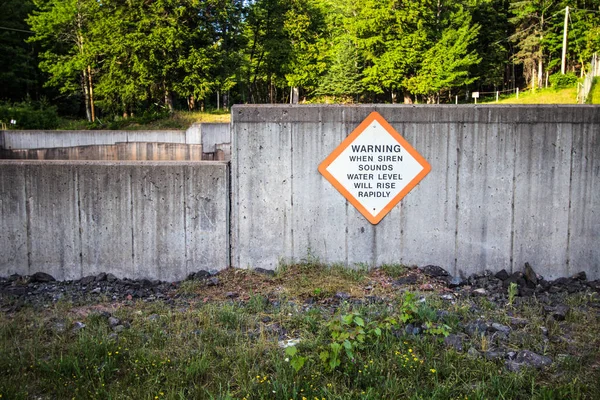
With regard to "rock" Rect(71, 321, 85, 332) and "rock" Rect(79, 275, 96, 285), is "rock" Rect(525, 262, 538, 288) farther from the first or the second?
"rock" Rect(79, 275, 96, 285)

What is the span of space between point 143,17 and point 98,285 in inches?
1327

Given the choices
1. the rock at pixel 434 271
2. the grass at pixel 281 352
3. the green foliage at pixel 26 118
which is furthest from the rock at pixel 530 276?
the green foliage at pixel 26 118

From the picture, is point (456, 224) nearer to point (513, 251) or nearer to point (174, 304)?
point (513, 251)

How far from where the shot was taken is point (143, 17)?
121 feet

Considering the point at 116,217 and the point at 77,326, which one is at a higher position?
the point at 116,217

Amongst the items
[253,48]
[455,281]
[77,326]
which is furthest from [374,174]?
[253,48]

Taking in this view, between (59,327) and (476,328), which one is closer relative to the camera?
(476,328)

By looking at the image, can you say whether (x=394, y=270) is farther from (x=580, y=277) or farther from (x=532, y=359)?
(x=532, y=359)

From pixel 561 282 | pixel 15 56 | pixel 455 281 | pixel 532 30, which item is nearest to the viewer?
pixel 455 281

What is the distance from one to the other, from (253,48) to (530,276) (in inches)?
1597

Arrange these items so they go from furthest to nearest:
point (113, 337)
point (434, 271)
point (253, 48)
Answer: point (253, 48), point (434, 271), point (113, 337)

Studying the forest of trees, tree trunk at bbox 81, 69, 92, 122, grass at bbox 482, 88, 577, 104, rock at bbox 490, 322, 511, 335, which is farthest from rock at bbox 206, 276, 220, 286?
tree trunk at bbox 81, 69, 92, 122

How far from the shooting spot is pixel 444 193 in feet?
24.1

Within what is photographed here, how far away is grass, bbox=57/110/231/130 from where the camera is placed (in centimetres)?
3375
